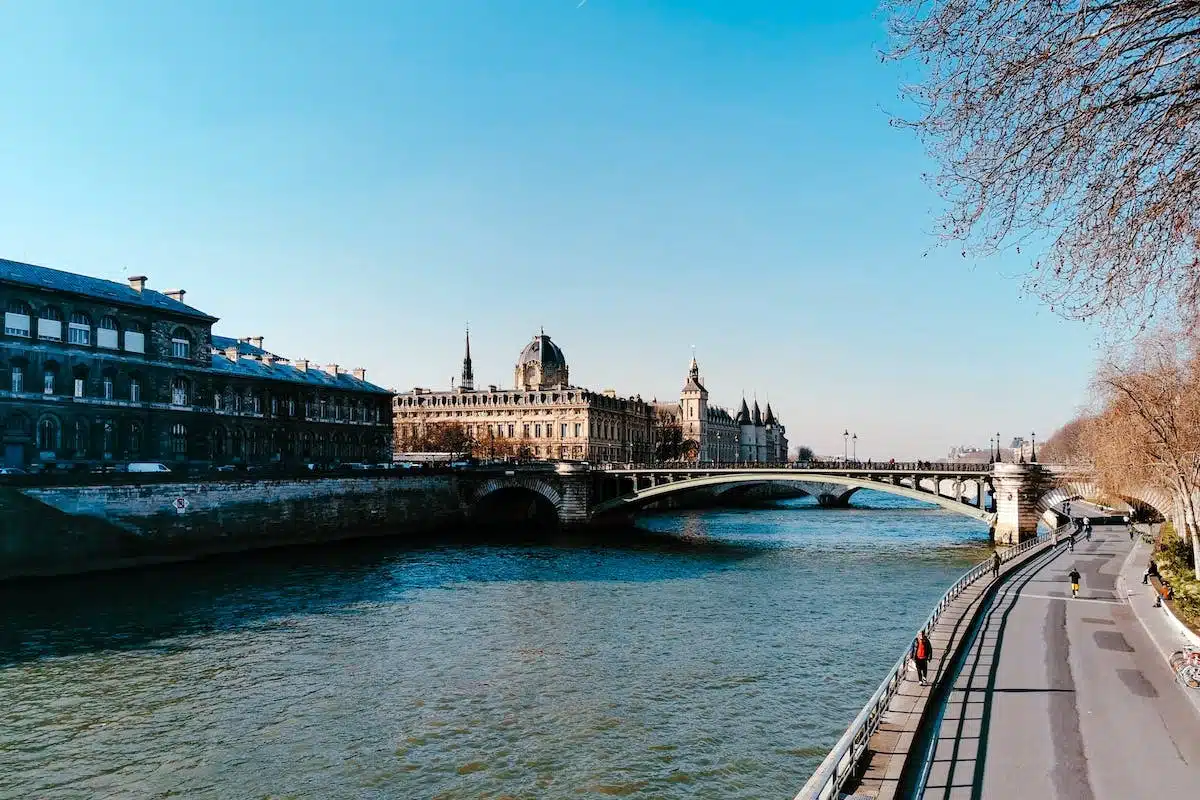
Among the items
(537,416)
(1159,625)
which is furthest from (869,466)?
→ (537,416)

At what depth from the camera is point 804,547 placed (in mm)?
59312

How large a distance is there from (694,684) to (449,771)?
8.46 metres

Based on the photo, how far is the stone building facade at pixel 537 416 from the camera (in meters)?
128

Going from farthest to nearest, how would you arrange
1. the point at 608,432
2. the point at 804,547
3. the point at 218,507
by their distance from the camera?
the point at 608,432, the point at 804,547, the point at 218,507

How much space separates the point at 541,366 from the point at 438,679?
12599 centimetres

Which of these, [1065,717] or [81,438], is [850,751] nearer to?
[1065,717]

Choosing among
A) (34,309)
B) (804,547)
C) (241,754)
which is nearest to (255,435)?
(34,309)

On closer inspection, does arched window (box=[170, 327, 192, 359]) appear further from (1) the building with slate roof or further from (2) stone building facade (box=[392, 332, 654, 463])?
(2) stone building facade (box=[392, 332, 654, 463])

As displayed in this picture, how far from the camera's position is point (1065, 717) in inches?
655

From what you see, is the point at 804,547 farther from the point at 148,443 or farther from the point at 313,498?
the point at 148,443

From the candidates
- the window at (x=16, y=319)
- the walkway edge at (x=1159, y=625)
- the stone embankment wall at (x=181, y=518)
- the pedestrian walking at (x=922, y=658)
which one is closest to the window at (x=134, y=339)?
the window at (x=16, y=319)

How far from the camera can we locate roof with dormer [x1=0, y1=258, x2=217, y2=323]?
48219 mm

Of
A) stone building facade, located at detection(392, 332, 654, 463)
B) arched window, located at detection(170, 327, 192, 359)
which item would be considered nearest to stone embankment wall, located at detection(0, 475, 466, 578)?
arched window, located at detection(170, 327, 192, 359)

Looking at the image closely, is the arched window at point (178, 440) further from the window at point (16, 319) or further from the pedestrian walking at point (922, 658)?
the pedestrian walking at point (922, 658)
